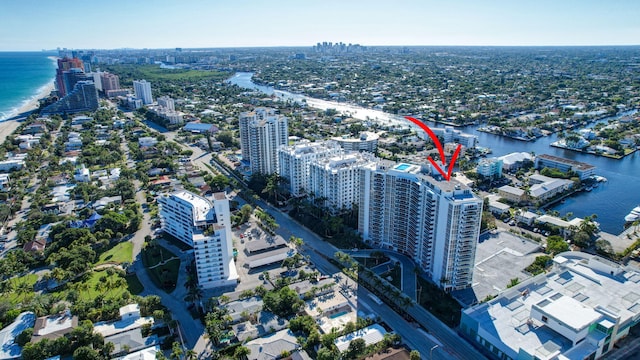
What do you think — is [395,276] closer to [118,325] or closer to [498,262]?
[498,262]

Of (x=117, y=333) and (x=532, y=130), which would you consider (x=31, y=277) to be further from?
(x=532, y=130)

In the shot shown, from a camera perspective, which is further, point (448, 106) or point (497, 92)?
point (497, 92)

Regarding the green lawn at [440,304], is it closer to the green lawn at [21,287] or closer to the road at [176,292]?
the road at [176,292]

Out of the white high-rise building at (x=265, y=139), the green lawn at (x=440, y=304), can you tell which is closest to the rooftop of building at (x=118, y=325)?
the green lawn at (x=440, y=304)

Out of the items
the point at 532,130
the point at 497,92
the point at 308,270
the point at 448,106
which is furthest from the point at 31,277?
the point at 497,92

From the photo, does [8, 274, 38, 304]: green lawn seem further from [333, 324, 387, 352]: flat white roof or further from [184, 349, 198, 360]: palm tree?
[333, 324, 387, 352]: flat white roof

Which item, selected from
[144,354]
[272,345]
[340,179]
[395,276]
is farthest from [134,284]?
[340,179]
